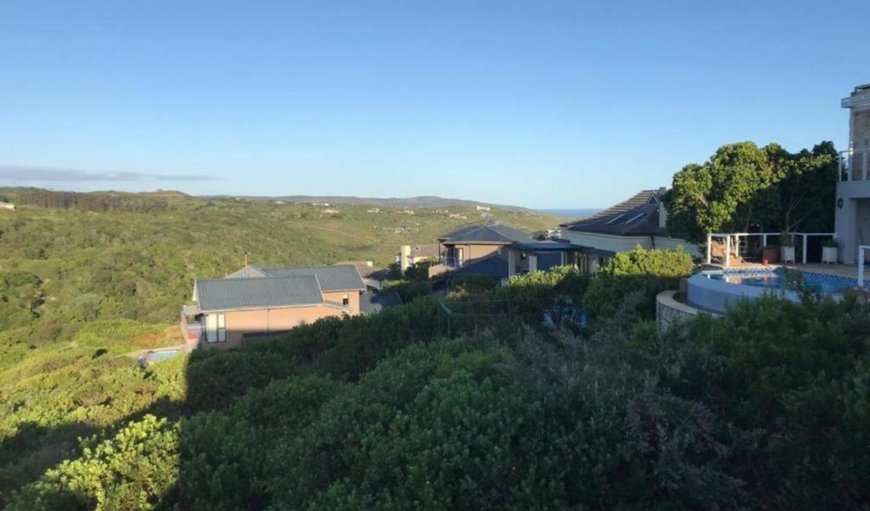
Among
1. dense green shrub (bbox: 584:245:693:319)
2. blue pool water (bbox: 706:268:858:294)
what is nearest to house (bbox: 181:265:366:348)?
dense green shrub (bbox: 584:245:693:319)

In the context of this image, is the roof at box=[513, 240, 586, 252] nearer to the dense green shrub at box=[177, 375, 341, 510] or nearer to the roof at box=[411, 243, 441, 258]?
the dense green shrub at box=[177, 375, 341, 510]

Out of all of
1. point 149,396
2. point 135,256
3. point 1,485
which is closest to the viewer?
point 1,485

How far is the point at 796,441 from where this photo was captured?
3609 mm

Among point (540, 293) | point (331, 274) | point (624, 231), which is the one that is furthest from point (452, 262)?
point (540, 293)

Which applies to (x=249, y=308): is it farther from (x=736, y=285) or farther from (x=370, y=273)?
(x=370, y=273)

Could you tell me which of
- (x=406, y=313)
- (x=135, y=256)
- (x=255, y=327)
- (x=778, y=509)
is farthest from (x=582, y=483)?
(x=135, y=256)

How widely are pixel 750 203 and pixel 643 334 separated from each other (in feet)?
31.0

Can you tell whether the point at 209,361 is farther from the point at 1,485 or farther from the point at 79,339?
the point at 79,339

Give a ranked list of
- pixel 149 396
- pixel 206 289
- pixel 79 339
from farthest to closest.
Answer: pixel 79 339
pixel 206 289
pixel 149 396

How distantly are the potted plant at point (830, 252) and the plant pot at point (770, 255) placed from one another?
918mm

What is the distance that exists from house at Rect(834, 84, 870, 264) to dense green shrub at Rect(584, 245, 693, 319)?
4376 millimetres

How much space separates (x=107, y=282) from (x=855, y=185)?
48449mm

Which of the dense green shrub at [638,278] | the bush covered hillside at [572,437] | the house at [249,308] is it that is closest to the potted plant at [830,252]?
the dense green shrub at [638,278]

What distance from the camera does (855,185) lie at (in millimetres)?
12078
